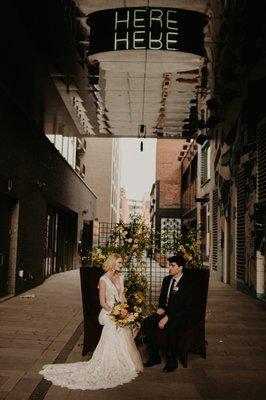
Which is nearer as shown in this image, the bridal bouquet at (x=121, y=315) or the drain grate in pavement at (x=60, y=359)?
the drain grate in pavement at (x=60, y=359)

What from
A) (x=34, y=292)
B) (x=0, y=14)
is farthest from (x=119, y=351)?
(x=34, y=292)

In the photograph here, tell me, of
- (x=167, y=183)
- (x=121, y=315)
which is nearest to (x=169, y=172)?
(x=167, y=183)

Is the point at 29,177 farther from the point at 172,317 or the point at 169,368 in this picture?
the point at 169,368

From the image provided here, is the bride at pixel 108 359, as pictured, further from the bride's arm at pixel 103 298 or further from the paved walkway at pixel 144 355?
the paved walkway at pixel 144 355

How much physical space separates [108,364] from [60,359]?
102 cm

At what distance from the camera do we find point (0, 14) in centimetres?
771

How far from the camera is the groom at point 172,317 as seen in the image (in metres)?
5.90

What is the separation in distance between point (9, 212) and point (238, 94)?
8.39 meters

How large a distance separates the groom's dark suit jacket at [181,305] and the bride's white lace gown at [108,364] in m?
0.65

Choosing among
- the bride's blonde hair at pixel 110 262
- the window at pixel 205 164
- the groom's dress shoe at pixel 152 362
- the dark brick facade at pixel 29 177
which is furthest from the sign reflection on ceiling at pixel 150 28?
the window at pixel 205 164

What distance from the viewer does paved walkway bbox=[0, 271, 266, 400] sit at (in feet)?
16.0

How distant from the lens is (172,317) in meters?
6.02

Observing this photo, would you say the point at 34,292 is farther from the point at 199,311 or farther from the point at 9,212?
the point at 199,311

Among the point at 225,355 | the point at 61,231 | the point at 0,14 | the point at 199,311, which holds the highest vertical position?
the point at 0,14
